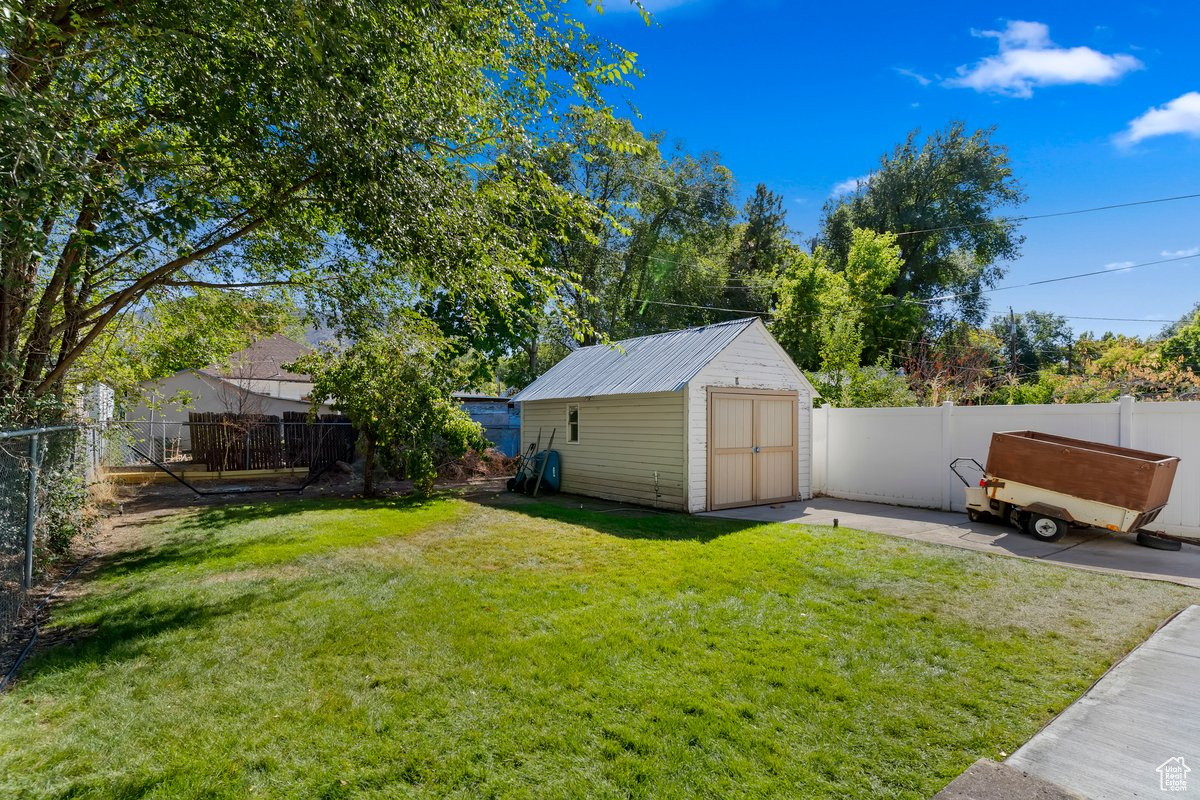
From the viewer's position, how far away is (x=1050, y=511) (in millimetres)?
7316

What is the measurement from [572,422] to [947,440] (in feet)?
23.7

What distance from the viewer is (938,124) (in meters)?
27.2

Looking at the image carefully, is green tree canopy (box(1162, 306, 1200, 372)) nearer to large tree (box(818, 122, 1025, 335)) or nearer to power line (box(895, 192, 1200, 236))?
large tree (box(818, 122, 1025, 335))

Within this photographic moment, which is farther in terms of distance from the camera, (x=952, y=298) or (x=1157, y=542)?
(x=952, y=298)

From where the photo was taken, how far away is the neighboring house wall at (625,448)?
9.76 metres

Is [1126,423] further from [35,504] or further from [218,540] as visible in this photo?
[35,504]

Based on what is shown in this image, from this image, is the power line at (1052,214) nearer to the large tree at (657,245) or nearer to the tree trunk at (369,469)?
the large tree at (657,245)

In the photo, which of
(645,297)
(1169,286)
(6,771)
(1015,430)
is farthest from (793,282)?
(6,771)

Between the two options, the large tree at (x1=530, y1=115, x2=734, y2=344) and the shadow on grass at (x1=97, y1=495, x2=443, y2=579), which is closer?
the shadow on grass at (x1=97, y1=495, x2=443, y2=579)

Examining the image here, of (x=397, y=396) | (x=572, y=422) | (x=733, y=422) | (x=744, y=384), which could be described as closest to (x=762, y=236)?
(x=572, y=422)

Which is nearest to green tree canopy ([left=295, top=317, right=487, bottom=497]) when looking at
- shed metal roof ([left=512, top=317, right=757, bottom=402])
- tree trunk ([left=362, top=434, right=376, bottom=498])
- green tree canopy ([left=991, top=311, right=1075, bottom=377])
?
tree trunk ([left=362, top=434, right=376, bottom=498])

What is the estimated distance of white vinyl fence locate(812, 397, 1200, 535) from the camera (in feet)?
23.9

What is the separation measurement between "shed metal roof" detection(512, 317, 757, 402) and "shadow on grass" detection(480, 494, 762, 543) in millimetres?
2143

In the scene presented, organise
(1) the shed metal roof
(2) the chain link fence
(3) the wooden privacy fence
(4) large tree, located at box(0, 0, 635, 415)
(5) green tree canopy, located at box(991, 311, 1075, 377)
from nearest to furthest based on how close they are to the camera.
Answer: (4) large tree, located at box(0, 0, 635, 415), (2) the chain link fence, (1) the shed metal roof, (3) the wooden privacy fence, (5) green tree canopy, located at box(991, 311, 1075, 377)
